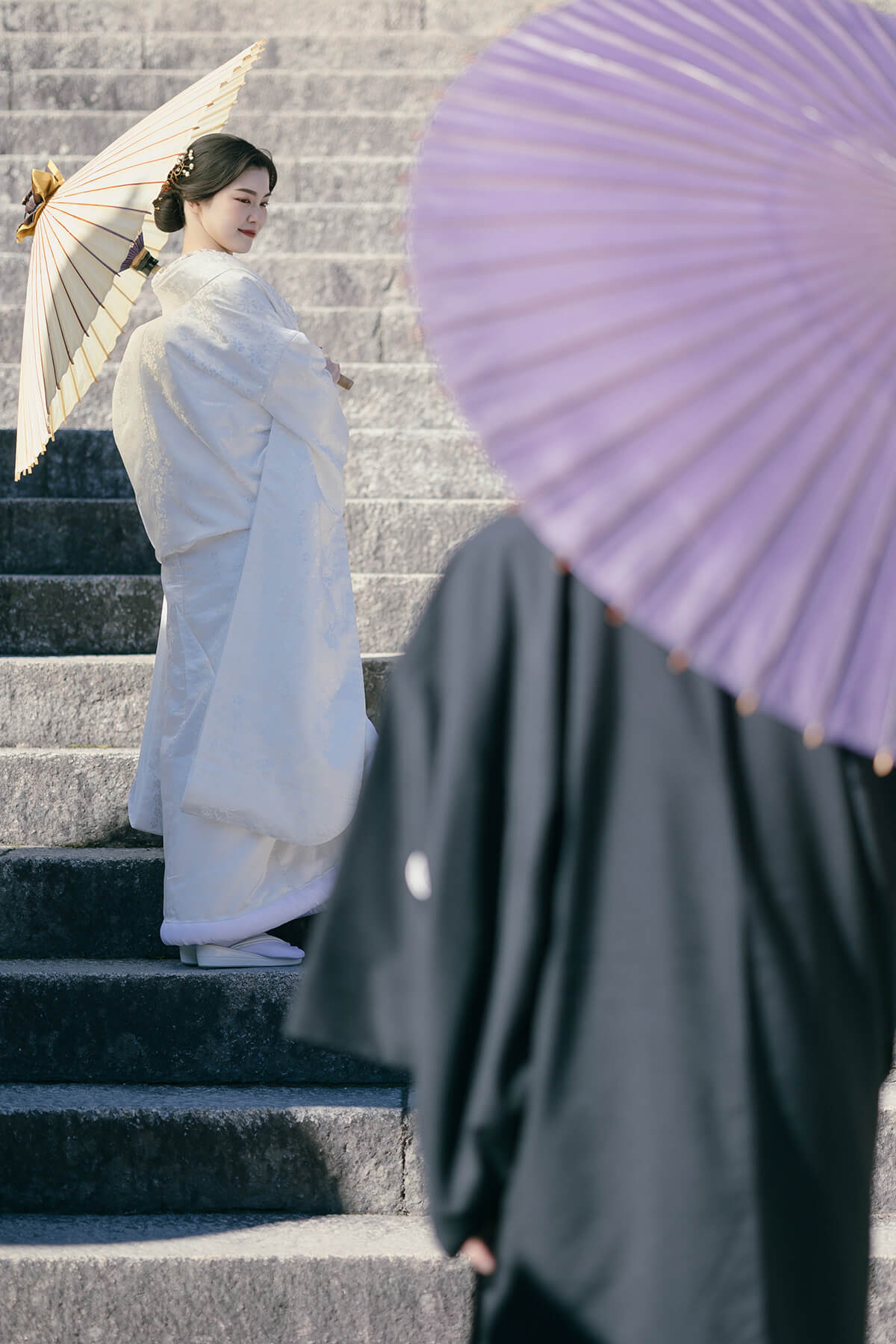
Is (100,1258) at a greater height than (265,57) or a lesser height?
lesser

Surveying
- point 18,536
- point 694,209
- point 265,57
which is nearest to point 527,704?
point 694,209

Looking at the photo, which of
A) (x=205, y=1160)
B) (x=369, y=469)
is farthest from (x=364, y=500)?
(x=205, y=1160)

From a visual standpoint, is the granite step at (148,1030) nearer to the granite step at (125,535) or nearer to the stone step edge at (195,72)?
the granite step at (125,535)

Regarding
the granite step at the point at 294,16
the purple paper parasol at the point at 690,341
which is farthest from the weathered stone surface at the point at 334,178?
the purple paper parasol at the point at 690,341

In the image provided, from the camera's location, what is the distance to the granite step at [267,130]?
6.67m

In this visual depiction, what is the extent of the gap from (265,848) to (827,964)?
2156 mm

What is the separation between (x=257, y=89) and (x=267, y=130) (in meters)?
0.38

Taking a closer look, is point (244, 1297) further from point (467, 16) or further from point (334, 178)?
point (467, 16)

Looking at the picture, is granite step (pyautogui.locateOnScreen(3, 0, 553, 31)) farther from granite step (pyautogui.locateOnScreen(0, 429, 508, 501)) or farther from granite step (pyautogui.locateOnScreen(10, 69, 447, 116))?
granite step (pyautogui.locateOnScreen(0, 429, 508, 501))

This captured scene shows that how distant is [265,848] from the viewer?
339 cm

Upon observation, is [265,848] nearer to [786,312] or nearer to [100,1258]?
[100,1258]

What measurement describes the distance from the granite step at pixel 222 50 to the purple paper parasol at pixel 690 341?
6.28m

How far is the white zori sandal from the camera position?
10.7 ft

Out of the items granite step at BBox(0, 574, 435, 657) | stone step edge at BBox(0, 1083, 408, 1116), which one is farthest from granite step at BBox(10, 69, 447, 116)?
stone step edge at BBox(0, 1083, 408, 1116)
